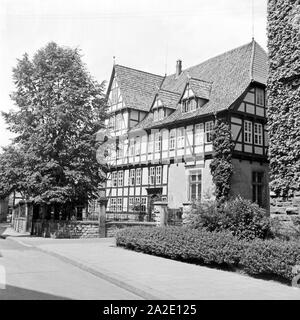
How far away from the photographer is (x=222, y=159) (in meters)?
27.3

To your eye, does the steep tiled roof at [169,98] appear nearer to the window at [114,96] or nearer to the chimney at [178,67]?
the chimney at [178,67]

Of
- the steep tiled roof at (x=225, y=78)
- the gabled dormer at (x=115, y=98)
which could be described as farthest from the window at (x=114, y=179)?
the gabled dormer at (x=115, y=98)

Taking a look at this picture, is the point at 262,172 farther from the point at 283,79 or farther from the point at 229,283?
the point at 229,283

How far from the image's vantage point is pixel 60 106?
82.9 ft

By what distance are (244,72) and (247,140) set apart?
17.2ft

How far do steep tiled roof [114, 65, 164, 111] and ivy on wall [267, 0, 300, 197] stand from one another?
2095 centimetres

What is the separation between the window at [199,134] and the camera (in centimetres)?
2976

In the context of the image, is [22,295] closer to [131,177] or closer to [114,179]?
[131,177]

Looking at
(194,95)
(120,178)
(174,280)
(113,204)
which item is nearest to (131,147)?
(120,178)

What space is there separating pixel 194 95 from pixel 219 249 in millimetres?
20546

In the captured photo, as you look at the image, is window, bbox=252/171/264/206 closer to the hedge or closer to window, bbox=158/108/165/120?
window, bbox=158/108/165/120

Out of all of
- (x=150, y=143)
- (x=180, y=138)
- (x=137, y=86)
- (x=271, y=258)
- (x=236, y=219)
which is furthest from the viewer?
(x=137, y=86)
